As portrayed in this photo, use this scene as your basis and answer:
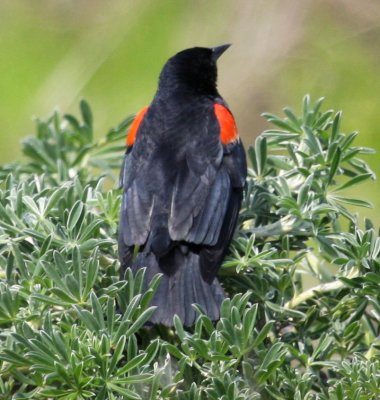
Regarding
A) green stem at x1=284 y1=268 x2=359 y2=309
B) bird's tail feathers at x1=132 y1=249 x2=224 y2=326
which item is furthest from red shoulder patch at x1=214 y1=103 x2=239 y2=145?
green stem at x1=284 y1=268 x2=359 y2=309

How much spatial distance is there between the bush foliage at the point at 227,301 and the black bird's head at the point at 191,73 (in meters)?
0.83

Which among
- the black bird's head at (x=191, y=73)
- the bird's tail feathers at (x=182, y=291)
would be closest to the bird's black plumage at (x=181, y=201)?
the bird's tail feathers at (x=182, y=291)

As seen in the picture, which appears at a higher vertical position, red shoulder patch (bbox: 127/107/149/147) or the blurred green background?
the blurred green background

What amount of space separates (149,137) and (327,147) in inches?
29.2

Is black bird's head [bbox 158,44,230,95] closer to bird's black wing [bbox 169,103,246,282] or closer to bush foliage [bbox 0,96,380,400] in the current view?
bird's black wing [bbox 169,103,246,282]

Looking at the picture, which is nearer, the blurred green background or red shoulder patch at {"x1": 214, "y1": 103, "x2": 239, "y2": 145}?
red shoulder patch at {"x1": 214, "y1": 103, "x2": 239, "y2": 145}

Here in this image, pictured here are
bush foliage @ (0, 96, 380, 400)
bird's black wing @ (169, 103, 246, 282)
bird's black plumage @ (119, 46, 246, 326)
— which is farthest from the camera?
bird's black wing @ (169, 103, 246, 282)

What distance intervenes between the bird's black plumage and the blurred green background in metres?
3.38

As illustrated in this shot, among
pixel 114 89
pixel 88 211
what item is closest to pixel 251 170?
pixel 88 211

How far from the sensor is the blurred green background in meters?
7.35

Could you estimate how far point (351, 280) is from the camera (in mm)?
2768

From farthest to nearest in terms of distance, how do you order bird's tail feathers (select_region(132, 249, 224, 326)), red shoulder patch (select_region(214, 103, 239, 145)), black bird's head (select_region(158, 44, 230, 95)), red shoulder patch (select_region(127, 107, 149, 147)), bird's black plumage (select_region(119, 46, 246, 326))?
black bird's head (select_region(158, 44, 230, 95)), red shoulder patch (select_region(127, 107, 149, 147)), red shoulder patch (select_region(214, 103, 239, 145)), bird's black plumage (select_region(119, 46, 246, 326)), bird's tail feathers (select_region(132, 249, 224, 326))

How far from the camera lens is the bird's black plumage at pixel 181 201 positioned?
300cm

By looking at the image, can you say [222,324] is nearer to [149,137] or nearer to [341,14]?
[149,137]
